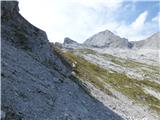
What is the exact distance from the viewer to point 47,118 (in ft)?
→ 114

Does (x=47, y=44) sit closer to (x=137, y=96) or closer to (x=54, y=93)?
(x=54, y=93)

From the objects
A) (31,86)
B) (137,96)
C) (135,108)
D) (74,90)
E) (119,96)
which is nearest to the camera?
(31,86)

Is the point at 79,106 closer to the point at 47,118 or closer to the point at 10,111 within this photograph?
the point at 47,118

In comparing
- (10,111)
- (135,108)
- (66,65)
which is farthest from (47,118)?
(135,108)

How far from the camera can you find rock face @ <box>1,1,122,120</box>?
111ft

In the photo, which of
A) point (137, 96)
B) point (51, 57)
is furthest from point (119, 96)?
point (51, 57)

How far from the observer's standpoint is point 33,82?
Answer: 40.0m

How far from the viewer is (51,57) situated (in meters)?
54.1

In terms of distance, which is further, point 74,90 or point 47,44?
point 47,44

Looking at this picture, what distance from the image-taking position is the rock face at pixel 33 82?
33750mm

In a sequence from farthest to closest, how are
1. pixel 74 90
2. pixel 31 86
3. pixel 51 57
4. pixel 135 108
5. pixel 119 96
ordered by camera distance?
1. pixel 119 96
2. pixel 135 108
3. pixel 51 57
4. pixel 74 90
5. pixel 31 86

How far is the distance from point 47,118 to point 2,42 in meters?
13.0

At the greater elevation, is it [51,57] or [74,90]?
[51,57]

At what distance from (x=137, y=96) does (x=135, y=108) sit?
15638 millimetres
